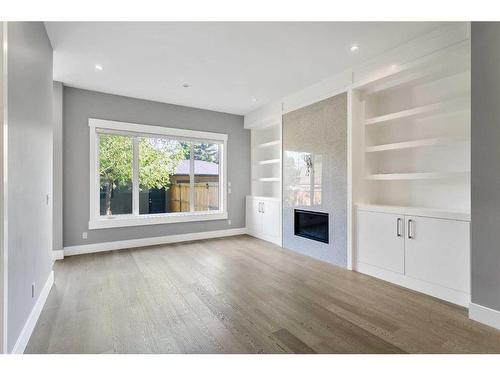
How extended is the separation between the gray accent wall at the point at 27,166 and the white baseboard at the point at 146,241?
1.53 meters

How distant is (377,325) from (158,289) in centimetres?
220

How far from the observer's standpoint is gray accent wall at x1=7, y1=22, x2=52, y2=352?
169 centimetres

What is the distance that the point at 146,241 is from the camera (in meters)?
4.78

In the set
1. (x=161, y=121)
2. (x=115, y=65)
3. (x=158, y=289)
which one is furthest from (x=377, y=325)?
(x=161, y=121)

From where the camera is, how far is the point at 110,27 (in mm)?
2520

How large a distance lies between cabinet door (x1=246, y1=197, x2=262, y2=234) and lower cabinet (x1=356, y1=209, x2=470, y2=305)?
2379 millimetres

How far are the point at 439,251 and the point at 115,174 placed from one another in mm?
4901

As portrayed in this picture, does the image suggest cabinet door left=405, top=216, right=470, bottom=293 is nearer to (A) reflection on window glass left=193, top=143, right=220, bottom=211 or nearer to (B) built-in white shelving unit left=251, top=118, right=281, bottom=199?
(B) built-in white shelving unit left=251, top=118, right=281, bottom=199

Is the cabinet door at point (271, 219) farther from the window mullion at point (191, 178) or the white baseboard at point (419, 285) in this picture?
the white baseboard at point (419, 285)

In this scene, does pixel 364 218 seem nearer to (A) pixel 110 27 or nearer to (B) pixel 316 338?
(B) pixel 316 338

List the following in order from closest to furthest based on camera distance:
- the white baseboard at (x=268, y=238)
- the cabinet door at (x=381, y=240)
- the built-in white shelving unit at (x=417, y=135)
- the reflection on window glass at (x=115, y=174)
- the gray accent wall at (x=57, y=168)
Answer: the built-in white shelving unit at (x=417, y=135) < the cabinet door at (x=381, y=240) < the gray accent wall at (x=57, y=168) < the reflection on window glass at (x=115, y=174) < the white baseboard at (x=268, y=238)

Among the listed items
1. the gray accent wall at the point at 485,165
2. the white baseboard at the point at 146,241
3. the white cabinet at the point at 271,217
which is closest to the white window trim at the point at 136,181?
the white baseboard at the point at 146,241

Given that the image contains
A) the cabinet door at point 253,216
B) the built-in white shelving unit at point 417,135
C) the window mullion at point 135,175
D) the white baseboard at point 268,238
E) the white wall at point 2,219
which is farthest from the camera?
the cabinet door at point 253,216

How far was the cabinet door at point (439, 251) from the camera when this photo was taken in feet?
8.03
